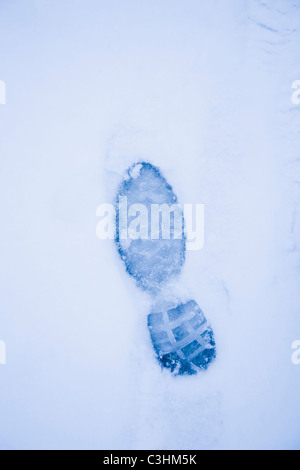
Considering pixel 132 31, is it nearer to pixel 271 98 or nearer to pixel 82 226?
pixel 271 98

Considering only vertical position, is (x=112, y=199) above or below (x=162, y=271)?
above

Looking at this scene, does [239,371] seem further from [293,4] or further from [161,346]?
[293,4]

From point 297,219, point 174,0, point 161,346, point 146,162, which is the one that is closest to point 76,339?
point 161,346

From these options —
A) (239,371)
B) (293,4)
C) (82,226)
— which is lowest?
(239,371)

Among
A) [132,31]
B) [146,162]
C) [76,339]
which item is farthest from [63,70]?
[76,339]

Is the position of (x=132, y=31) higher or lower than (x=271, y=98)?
higher

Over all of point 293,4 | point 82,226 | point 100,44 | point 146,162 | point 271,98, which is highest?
point 293,4
